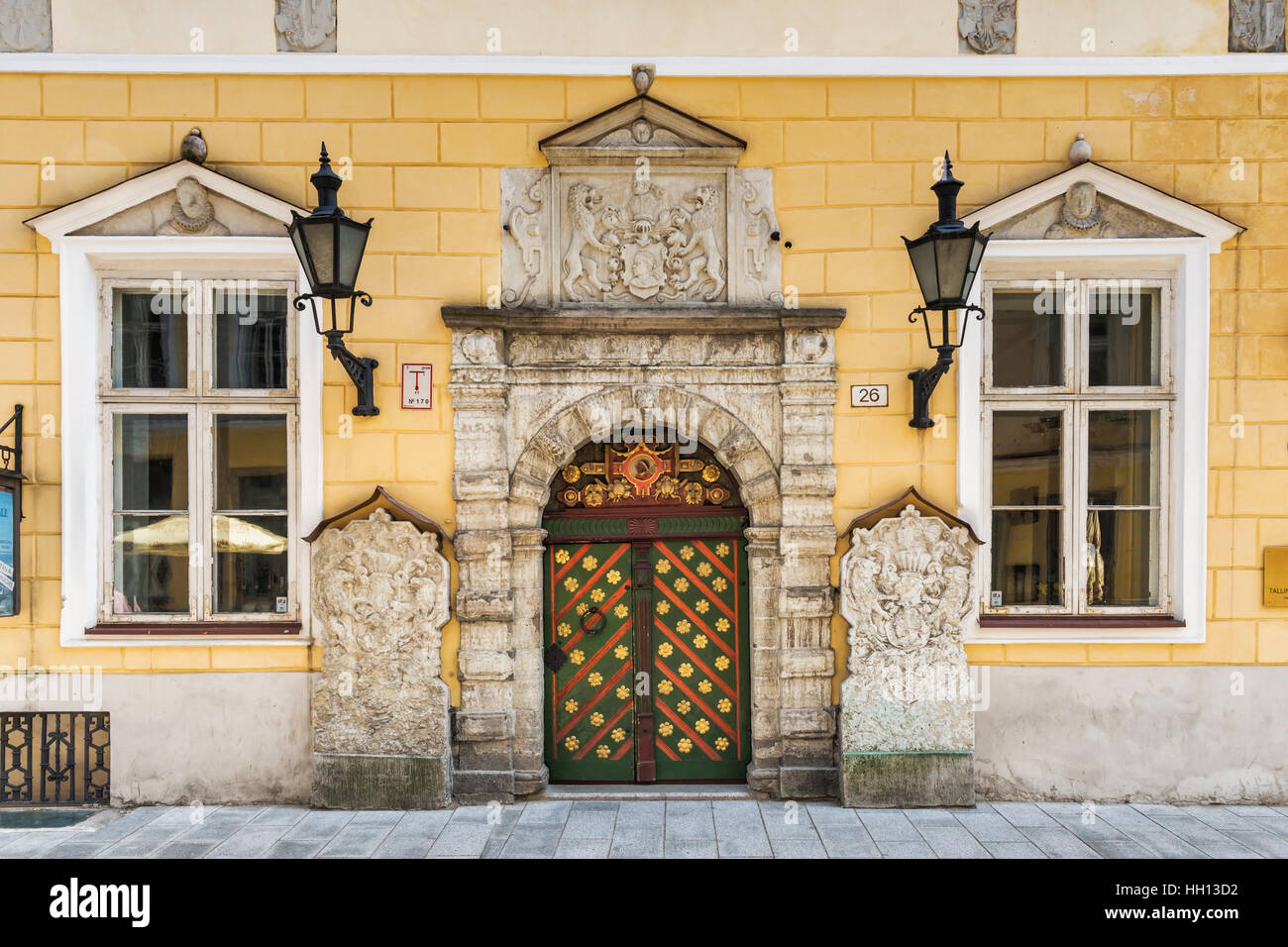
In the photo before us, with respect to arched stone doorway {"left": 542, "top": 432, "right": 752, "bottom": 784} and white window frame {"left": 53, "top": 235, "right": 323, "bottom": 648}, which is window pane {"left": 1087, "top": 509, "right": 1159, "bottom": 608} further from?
white window frame {"left": 53, "top": 235, "right": 323, "bottom": 648}

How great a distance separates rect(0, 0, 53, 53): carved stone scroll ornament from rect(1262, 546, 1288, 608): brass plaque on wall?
8134 millimetres

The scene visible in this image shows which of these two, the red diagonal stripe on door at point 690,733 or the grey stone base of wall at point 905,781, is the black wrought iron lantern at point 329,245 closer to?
the red diagonal stripe on door at point 690,733

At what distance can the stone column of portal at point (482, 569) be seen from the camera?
541cm

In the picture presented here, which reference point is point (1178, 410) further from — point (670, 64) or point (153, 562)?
point (153, 562)

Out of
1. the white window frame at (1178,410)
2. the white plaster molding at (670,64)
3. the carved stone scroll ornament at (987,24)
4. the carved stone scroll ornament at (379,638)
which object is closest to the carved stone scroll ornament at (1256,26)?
the white plaster molding at (670,64)

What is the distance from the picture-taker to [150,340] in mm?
5613

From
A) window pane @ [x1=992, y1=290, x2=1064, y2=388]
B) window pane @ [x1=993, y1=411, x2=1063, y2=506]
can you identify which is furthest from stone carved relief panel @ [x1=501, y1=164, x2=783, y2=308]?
window pane @ [x1=993, y1=411, x2=1063, y2=506]

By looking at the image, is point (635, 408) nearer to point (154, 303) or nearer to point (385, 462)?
point (385, 462)

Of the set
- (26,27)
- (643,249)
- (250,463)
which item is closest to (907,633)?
(643,249)

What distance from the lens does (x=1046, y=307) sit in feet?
18.6

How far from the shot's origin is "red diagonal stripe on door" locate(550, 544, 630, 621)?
5.68 metres

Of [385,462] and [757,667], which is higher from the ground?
[385,462]

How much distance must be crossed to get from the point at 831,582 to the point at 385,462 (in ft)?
9.35

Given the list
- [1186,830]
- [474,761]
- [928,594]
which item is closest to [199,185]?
[474,761]
